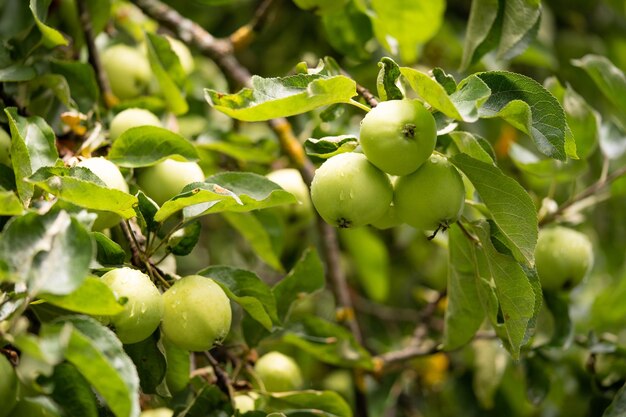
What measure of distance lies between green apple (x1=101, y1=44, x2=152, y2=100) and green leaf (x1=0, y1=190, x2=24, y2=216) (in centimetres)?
68

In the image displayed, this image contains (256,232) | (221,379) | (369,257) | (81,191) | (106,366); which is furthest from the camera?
(369,257)

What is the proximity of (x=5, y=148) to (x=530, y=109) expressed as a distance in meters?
0.71

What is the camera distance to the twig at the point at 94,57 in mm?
1354

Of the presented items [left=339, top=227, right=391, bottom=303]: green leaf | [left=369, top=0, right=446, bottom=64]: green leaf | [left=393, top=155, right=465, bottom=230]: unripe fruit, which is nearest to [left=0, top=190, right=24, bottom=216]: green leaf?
[left=393, top=155, right=465, bottom=230]: unripe fruit

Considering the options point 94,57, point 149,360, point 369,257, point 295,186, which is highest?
point 94,57

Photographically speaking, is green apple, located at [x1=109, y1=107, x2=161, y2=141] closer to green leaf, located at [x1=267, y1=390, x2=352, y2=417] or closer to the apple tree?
the apple tree

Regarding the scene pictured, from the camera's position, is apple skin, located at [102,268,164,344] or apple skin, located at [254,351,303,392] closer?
apple skin, located at [102,268,164,344]

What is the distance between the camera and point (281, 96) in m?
0.91

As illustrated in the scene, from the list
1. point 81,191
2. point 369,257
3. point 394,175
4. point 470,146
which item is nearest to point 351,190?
point 394,175

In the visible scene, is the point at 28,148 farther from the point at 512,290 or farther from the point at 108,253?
the point at 512,290

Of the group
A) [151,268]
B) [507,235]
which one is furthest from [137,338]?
[507,235]

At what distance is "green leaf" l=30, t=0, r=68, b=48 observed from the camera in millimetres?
1086

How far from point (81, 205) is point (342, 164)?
31 cm

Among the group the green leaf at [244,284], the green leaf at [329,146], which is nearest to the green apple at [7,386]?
the green leaf at [244,284]
